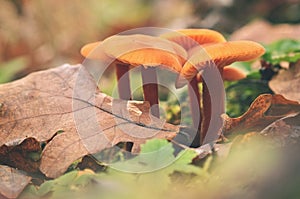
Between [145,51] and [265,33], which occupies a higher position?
[145,51]

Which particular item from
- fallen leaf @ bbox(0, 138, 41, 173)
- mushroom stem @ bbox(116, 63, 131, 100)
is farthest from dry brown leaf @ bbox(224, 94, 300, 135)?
fallen leaf @ bbox(0, 138, 41, 173)

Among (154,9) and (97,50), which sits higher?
(97,50)

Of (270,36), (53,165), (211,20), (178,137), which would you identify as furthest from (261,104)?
(211,20)

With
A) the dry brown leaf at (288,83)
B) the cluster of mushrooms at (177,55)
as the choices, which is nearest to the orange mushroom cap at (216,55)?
the cluster of mushrooms at (177,55)

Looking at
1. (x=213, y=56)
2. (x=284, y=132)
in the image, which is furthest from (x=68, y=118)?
(x=284, y=132)

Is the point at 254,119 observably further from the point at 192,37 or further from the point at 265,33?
the point at 265,33

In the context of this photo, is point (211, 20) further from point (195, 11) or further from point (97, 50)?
point (97, 50)
